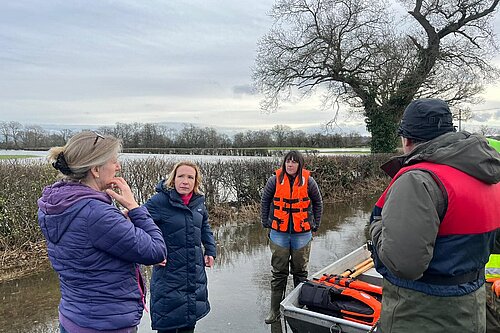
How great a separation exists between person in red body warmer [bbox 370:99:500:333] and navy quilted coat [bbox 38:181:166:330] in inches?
50.3

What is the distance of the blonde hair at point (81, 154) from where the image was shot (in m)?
2.15

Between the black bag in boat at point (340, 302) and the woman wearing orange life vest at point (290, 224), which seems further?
the woman wearing orange life vest at point (290, 224)

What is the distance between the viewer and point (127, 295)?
2.23 m

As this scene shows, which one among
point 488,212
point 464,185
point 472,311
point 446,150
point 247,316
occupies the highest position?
point 446,150

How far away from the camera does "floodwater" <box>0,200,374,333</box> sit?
15.2 ft

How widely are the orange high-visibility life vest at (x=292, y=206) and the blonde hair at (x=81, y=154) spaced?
3.01 meters

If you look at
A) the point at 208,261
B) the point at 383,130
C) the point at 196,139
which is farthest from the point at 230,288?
the point at 196,139

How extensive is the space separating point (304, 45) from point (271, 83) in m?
2.59

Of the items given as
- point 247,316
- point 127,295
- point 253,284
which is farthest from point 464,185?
point 253,284

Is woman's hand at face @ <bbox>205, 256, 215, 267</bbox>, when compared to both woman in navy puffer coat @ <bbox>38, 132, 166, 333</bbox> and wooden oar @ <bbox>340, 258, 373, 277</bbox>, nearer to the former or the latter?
woman in navy puffer coat @ <bbox>38, 132, 166, 333</bbox>

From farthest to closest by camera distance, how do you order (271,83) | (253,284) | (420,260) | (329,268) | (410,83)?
(271,83), (410,83), (253,284), (329,268), (420,260)

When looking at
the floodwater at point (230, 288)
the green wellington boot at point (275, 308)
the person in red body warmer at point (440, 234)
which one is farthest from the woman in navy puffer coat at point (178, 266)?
the person in red body warmer at point (440, 234)

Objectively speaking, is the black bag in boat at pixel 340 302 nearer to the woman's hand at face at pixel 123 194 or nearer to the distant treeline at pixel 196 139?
the woman's hand at face at pixel 123 194

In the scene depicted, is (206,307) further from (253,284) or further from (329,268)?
(253,284)
